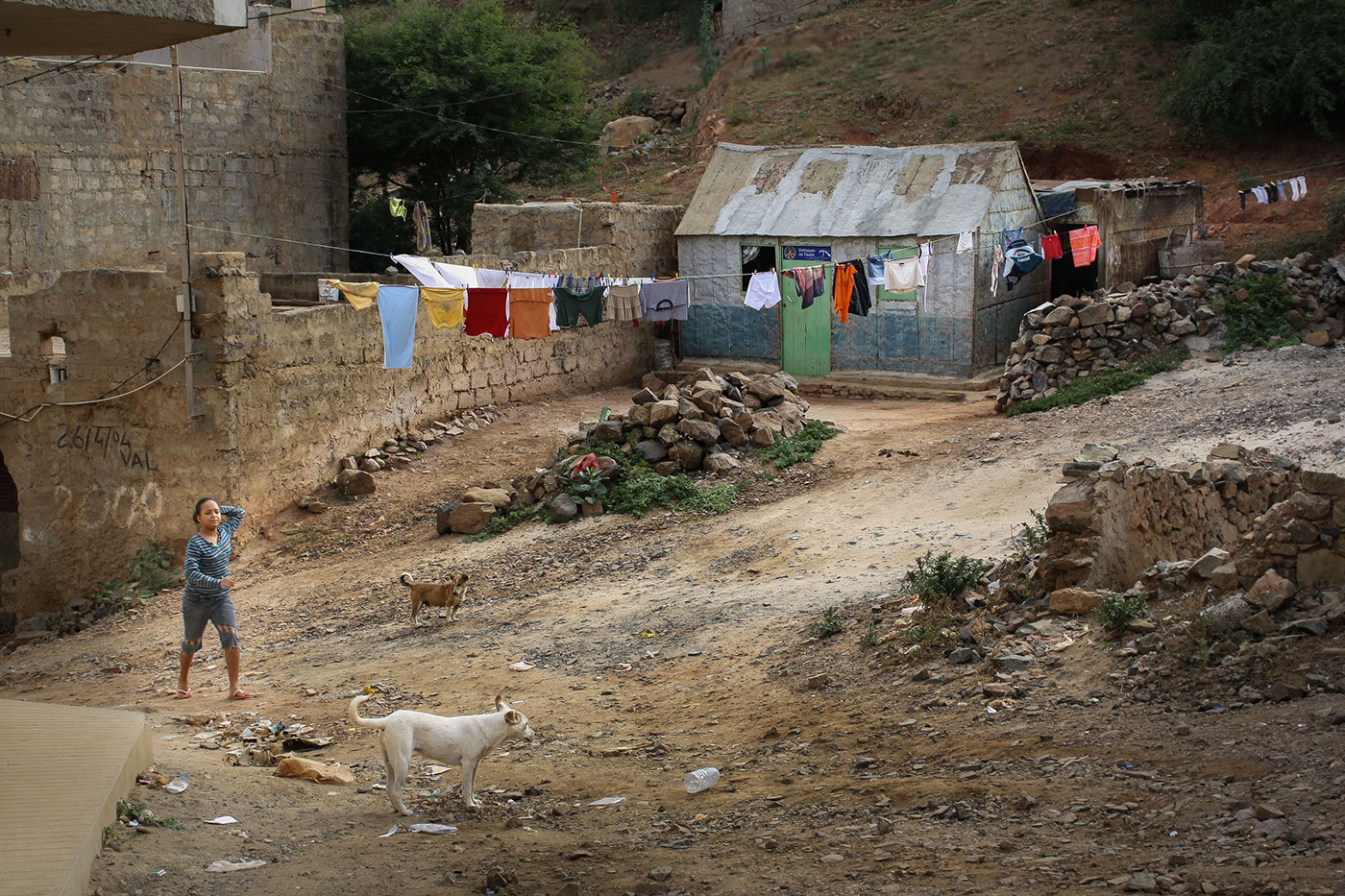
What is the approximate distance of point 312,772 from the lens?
22.3ft

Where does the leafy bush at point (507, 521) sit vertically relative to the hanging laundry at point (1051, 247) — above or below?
below

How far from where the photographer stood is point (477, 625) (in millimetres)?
10102

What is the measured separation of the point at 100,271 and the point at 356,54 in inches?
542

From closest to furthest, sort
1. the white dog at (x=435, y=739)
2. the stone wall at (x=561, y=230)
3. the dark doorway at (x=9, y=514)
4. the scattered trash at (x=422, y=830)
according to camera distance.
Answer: the scattered trash at (x=422, y=830), the white dog at (x=435, y=739), the dark doorway at (x=9, y=514), the stone wall at (x=561, y=230)

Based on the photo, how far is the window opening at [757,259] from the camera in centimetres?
1942

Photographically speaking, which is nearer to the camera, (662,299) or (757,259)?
(662,299)

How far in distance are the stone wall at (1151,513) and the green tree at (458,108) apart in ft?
59.3

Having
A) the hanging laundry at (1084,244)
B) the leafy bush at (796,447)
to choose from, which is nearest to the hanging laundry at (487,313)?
the leafy bush at (796,447)

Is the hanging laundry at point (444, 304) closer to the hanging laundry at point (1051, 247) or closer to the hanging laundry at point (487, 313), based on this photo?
the hanging laundry at point (487, 313)

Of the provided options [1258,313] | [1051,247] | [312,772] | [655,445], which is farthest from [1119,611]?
[1051,247]

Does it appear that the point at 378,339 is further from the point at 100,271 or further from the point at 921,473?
the point at 921,473

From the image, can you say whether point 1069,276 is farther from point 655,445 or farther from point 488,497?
point 488,497

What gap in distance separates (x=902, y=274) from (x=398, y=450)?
7.08m

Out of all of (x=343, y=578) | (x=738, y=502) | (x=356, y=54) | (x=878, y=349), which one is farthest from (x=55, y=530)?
(x=356, y=54)
